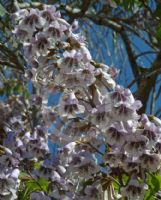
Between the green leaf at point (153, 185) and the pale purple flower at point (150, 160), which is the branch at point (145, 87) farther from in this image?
the pale purple flower at point (150, 160)

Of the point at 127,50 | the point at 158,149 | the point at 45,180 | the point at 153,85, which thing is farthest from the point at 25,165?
the point at 127,50

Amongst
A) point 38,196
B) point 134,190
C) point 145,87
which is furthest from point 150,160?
point 145,87

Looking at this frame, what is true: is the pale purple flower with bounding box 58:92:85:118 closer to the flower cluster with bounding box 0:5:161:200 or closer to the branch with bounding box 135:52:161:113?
the flower cluster with bounding box 0:5:161:200

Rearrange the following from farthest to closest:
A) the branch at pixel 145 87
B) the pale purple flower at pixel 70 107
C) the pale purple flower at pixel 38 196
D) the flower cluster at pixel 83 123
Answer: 1. the branch at pixel 145 87
2. the pale purple flower at pixel 38 196
3. the pale purple flower at pixel 70 107
4. the flower cluster at pixel 83 123

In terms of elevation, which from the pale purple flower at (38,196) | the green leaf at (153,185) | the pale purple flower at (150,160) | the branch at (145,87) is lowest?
the branch at (145,87)

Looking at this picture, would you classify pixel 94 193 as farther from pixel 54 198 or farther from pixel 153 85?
pixel 153 85

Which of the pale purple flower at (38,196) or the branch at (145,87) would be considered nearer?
the pale purple flower at (38,196)

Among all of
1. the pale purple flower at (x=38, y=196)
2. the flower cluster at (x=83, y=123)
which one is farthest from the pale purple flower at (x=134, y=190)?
the pale purple flower at (x=38, y=196)

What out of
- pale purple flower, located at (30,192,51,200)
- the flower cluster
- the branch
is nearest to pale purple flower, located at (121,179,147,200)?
the flower cluster
